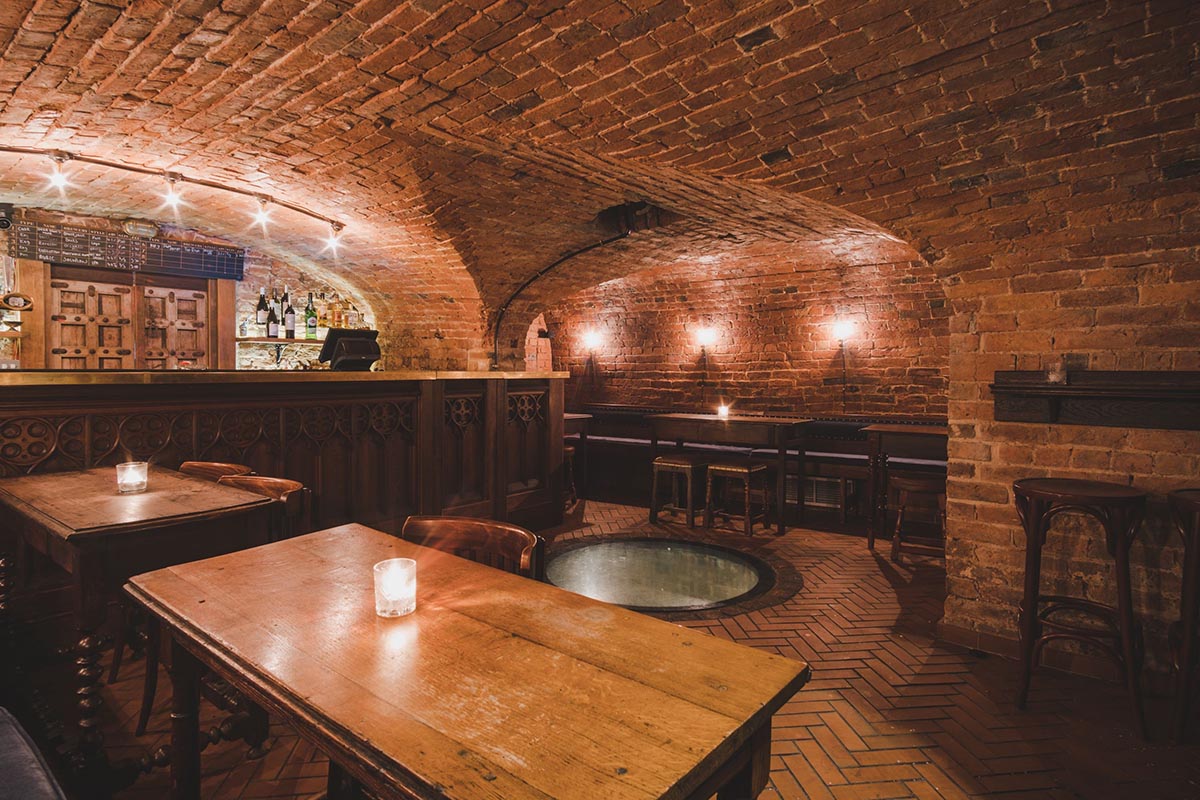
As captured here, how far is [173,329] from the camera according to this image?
7426mm

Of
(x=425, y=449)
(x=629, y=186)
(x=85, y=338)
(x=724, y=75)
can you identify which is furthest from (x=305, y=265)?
(x=724, y=75)

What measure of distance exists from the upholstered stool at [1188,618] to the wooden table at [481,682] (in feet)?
8.22

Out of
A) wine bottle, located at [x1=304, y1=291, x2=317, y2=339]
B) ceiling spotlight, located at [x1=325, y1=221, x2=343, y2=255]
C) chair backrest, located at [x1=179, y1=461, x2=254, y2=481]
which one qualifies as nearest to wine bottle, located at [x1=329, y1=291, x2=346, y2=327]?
wine bottle, located at [x1=304, y1=291, x2=317, y2=339]

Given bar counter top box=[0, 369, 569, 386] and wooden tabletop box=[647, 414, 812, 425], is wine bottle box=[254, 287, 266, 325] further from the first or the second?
wooden tabletop box=[647, 414, 812, 425]

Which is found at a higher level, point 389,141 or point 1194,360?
point 389,141

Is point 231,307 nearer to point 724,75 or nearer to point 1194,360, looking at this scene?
point 724,75

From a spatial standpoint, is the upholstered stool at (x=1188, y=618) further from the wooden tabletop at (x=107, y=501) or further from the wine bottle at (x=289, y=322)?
the wine bottle at (x=289, y=322)

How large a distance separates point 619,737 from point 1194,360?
3.46m

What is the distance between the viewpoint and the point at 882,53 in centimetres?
263

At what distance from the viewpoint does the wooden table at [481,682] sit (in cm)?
85

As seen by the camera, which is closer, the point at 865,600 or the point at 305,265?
the point at 865,600

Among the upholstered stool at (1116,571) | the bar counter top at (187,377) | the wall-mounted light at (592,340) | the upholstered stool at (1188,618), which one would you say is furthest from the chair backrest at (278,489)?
the wall-mounted light at (592,340)

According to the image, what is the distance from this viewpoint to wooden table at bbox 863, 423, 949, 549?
520 cm

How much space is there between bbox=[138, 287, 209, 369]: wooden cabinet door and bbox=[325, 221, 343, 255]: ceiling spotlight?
216 cm
